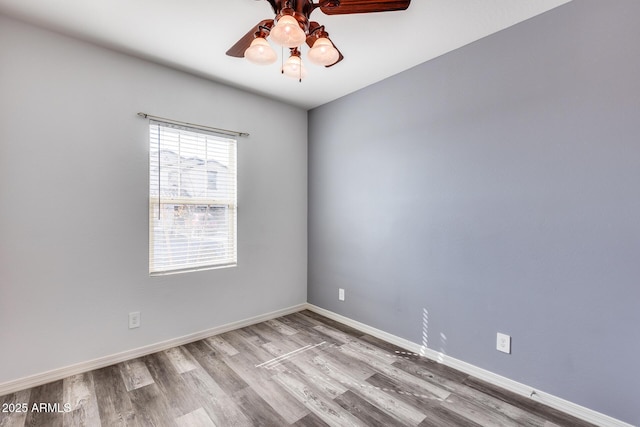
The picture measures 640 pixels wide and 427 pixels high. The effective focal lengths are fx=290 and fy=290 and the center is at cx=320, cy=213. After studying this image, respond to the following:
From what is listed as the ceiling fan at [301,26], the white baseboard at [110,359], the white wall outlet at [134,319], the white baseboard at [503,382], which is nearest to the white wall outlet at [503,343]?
the white baseboard at [503,382]

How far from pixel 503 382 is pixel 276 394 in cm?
160

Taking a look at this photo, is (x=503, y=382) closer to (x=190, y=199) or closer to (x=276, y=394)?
(x=276, y=394)

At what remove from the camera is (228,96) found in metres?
3.01

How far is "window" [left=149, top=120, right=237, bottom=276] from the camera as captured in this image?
8.49 feet

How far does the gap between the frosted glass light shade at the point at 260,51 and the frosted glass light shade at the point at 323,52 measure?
202mm

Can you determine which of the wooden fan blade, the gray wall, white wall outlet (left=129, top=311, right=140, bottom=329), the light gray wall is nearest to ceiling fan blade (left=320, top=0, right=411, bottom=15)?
the wooden fan blade

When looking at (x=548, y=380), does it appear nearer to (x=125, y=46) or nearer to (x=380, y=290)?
(x=380, y=290)

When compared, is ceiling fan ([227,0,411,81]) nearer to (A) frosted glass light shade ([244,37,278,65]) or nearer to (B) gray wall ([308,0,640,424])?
(A) frosted glass light shade ([244,37,278,65])

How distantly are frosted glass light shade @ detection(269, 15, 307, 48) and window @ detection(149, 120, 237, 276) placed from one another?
1.72 metres

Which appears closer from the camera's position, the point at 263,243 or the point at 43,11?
the point at 43,11

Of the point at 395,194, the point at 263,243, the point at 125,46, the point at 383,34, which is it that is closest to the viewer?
the point at 383,34

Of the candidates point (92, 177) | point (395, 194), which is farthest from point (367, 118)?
point (92, 177)

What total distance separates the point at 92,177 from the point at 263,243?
65.6 inches

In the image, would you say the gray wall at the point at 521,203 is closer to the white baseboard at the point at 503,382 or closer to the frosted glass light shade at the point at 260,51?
the white baseboard at the point at 503,382
